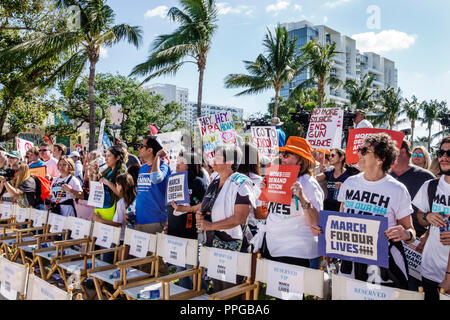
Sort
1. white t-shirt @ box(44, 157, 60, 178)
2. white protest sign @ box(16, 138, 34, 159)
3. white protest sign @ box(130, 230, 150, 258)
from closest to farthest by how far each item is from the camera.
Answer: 1. white protest sign @ box(130, 230, 150, 258)
2. white t-shirt @ box(44, 157, 60, 178)
3. white protest sign @ box(16, 138, 34, 159)

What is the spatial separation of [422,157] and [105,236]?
3992 mm

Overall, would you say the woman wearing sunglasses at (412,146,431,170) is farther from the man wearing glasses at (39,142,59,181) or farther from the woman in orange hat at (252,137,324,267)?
the man wearing glasses at (39,142,59,181)

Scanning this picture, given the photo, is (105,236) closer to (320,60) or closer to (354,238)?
(354,238)

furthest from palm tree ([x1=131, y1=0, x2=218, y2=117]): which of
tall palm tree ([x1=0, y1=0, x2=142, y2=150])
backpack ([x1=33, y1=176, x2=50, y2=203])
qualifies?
backpack ([x1=33, y1=176, x2=50, y2=203])

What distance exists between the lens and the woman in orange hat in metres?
2.63

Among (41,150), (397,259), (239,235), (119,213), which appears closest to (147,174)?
(119,213)

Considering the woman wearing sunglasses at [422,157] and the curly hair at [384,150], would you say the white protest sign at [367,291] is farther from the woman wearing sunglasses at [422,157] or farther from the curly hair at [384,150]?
the woman wearing sunglasses at [422,157]

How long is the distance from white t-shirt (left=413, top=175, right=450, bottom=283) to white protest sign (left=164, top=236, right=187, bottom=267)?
6.81ft

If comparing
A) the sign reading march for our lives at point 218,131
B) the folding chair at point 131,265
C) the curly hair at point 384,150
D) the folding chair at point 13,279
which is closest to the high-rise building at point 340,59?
the sign reading march for our lives at point 218,131

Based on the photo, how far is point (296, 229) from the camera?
271 centimetres

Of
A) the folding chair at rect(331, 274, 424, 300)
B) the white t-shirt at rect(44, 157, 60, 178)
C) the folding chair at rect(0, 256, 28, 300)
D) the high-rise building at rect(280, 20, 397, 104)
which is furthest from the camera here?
the high-rise building at rect(280, 20, 397, 104)

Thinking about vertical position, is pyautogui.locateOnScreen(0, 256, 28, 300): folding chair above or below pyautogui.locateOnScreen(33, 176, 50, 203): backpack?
below

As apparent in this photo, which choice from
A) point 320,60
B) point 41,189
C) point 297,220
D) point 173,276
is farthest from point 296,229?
point 320,60
